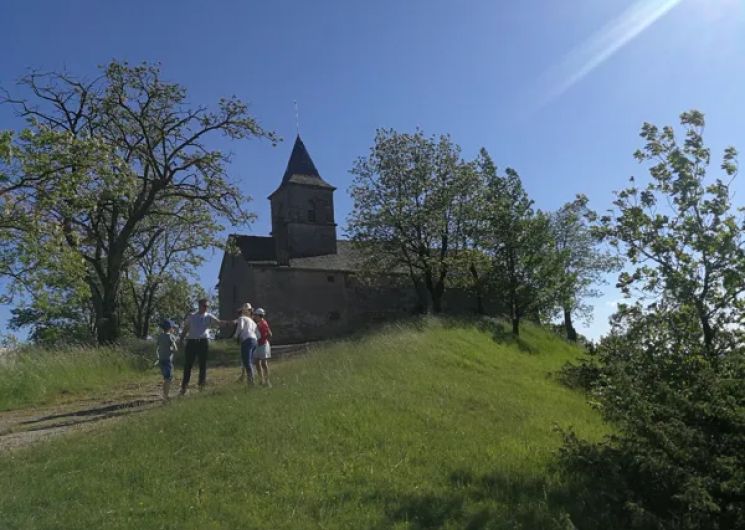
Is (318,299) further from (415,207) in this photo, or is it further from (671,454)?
(671,454)

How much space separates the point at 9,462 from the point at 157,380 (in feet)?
29.9

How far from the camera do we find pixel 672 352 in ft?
31.3

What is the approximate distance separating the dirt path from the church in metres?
19.8

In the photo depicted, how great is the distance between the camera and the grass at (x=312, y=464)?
5.88m

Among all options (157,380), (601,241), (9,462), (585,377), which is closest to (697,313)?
(601,241)

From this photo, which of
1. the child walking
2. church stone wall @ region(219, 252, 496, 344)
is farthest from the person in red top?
church stone wall @ region(219, 252, 496, 344)

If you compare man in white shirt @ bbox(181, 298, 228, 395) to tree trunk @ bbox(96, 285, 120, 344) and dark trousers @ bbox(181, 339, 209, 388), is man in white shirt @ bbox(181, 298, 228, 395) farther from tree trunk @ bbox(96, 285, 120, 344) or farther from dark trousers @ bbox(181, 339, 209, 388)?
tree trunk @ bbox(96, 285, 120, 344)

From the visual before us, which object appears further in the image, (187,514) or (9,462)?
(9,462)

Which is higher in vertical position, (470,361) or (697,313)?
(697,313)

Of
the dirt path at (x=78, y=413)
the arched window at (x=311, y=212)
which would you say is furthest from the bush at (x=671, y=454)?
the arched window at (x=311, y=212)

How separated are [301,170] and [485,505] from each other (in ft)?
122

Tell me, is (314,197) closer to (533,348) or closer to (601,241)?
(533,348)

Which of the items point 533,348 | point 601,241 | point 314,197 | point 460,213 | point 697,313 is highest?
point 314,197

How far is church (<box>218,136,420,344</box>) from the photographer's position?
117ft
